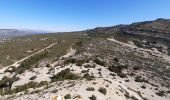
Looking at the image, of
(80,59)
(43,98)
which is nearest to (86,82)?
(43,98)

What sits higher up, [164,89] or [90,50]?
[90,50]

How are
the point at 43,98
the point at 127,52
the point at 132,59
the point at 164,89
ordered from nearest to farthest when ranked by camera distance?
the point at 43,98
the point at 164,89
the point at 132,59
the point at 127,52

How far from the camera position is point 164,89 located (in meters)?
44.8

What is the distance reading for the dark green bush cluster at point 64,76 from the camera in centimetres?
4549

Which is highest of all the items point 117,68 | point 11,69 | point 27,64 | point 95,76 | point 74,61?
point 74,61

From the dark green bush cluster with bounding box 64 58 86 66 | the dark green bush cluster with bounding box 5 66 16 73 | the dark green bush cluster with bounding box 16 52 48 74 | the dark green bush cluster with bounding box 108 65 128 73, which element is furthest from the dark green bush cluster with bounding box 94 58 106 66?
the dark green bush cluster with bounding box 5 66 16 73

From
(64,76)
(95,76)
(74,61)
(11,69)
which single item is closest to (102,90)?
(95,76)

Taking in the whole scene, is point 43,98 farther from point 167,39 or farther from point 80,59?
point 167,39

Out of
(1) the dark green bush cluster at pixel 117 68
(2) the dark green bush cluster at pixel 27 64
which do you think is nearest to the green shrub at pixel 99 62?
(1) the dark green bush cluster at pixel 117 68

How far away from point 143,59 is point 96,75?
16335 mm

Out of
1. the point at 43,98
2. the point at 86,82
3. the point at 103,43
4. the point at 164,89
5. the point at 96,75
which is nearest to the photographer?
the point at 43,98

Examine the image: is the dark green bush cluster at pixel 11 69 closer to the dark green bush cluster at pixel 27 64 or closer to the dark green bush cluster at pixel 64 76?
the dark green bush cluster at pixel 27 64

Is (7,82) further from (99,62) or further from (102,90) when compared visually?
(102,90)

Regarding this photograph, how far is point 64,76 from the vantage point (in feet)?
153
